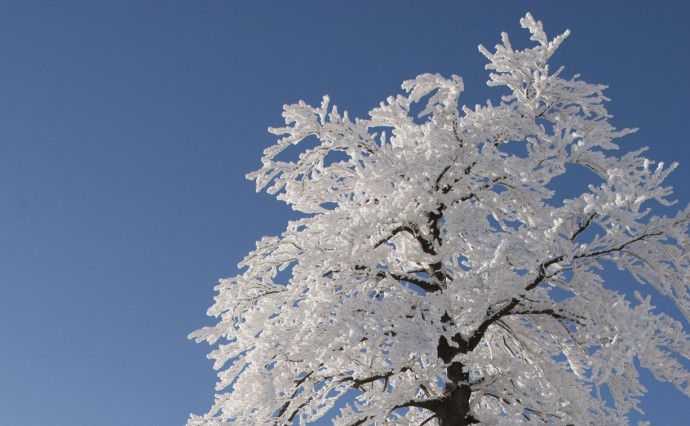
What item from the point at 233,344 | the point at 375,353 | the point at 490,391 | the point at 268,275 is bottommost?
the point at 490,391

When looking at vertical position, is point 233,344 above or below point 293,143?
below

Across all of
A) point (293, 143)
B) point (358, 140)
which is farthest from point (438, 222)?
point (293, 143)

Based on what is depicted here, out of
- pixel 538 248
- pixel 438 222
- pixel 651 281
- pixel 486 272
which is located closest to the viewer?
pixel 538 248

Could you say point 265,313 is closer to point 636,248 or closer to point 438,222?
point 438,222

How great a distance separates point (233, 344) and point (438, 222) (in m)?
3.90

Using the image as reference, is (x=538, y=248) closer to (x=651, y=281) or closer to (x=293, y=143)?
(x=651, y=281)

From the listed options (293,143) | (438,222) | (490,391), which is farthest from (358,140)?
(490,391)

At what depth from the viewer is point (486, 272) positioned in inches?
349

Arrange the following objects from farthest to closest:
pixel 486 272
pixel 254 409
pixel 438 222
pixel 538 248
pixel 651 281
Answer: pixel 438 222
pixel 254 409
pixel 651 281
pixel 486 272
pixel 538 248

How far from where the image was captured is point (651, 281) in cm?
947

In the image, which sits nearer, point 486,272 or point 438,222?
point 486,272

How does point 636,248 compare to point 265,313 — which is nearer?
point 636,248

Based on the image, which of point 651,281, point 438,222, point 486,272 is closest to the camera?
point 486,272

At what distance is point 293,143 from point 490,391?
194 inches
